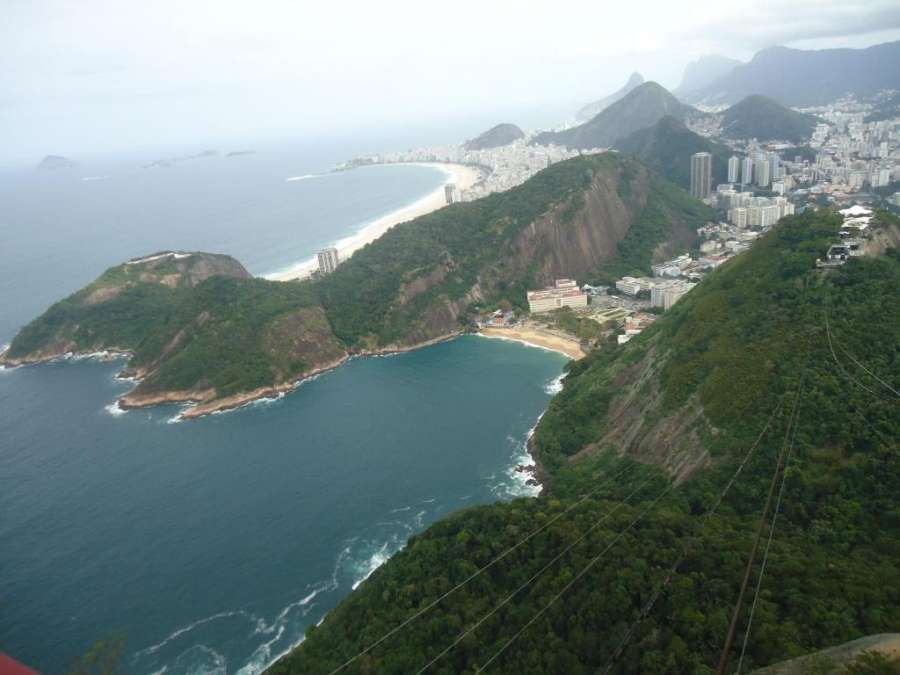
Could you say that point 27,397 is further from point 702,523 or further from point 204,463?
point 702,523

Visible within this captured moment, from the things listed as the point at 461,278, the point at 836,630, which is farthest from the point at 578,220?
the point at 836,630

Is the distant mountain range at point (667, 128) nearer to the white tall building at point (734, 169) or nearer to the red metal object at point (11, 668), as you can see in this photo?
the white tall building at point (734, 169)

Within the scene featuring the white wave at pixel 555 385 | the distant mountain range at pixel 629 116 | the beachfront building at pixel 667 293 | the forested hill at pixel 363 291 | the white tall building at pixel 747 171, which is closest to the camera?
the white wave at pixel 555 385

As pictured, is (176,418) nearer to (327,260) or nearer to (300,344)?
(300,344)

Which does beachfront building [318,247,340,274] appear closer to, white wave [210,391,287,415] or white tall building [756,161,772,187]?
white wave [210,391,287,415]

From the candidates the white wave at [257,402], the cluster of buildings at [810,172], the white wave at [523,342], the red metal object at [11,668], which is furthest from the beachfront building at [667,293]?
the red metal object at [11,668]

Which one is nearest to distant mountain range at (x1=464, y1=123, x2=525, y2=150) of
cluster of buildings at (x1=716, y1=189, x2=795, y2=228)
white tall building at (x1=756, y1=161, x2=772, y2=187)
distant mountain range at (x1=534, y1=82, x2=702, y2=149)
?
distant mountain range at (x1=534, y1=82, x2=702, y2=149)
